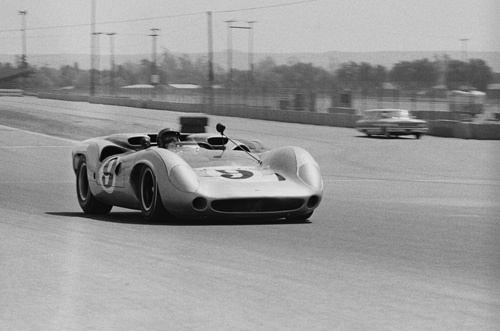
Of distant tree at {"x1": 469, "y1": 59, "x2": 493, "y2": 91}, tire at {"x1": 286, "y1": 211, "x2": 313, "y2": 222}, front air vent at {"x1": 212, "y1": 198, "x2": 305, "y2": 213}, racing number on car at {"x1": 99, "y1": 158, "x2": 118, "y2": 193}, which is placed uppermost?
distant tree at {"x1": 469, "y1": 59, "x2": 493, "y2": 91}

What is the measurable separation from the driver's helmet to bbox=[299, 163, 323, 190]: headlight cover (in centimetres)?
143

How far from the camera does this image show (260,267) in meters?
7.58

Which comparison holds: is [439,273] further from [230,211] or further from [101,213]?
[101,213]

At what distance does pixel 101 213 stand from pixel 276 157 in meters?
2.30

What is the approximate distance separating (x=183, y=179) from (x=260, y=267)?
3017mm

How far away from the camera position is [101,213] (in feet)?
41.1

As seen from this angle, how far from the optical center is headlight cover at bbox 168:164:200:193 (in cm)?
1043

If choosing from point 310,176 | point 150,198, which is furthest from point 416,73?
point 150,198

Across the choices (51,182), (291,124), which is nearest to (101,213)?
(51,182)

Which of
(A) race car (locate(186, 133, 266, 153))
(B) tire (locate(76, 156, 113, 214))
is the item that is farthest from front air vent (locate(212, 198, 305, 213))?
(B) tire (locate(76, 156, 113, 214))

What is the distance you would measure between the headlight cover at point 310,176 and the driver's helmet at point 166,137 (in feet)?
4.69

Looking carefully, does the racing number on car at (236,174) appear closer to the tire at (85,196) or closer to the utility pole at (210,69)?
the tire at (85,196)

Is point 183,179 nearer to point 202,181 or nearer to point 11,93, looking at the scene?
point 202,181

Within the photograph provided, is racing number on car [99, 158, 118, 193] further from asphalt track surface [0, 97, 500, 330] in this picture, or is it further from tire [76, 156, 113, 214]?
tire [76, 156, 113, 214]
